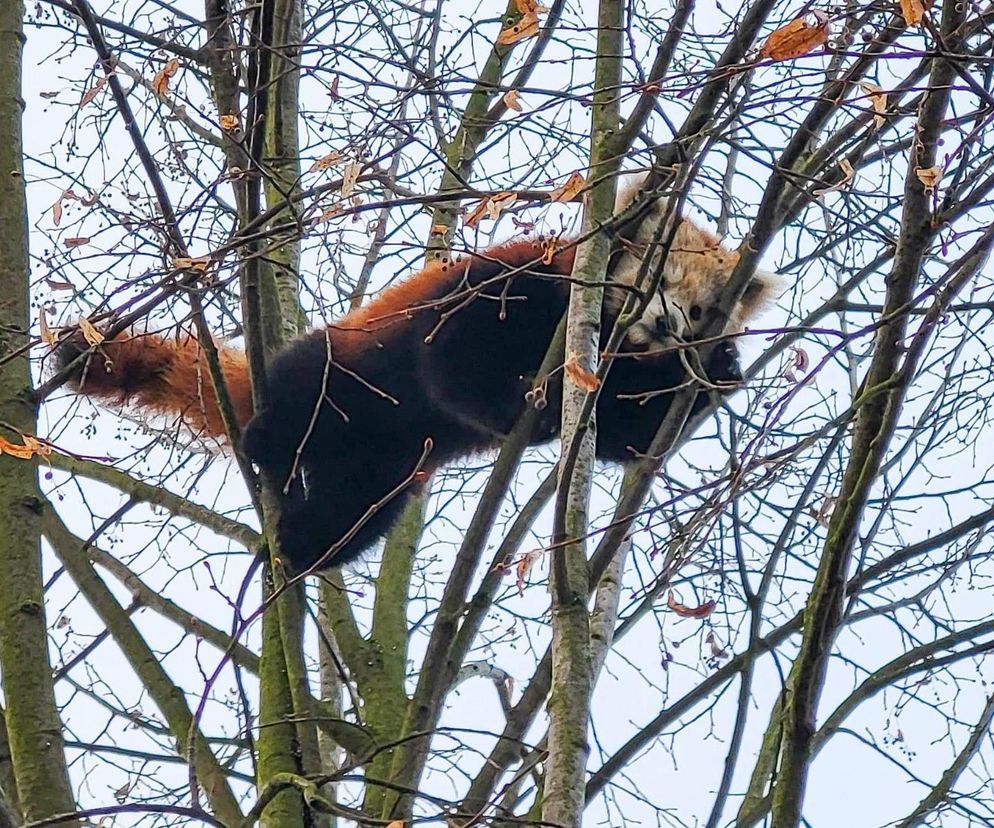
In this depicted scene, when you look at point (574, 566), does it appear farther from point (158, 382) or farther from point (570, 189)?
point (158, 382)

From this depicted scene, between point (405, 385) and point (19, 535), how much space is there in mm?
2275

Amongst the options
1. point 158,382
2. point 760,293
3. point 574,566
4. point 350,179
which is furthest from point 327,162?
point 760,293

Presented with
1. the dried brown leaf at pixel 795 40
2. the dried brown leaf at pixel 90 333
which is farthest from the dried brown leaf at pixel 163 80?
the dried brown leaf at pixel 795 40

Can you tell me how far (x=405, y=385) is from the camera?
5.32 meters

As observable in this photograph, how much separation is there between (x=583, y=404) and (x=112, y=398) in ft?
10.1

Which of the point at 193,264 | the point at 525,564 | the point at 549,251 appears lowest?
the point at 525,564

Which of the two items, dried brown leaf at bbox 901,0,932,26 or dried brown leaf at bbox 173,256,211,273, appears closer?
dried brown leaf at bbox 901,0,932,26

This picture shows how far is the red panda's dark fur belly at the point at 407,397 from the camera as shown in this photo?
4.96 metres

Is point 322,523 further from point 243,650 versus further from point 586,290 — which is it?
point 586,290

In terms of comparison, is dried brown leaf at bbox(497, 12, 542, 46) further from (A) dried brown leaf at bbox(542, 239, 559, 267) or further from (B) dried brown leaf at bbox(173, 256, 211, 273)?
(B) dried brown leaf at bbox(173, 256, 211, 273)

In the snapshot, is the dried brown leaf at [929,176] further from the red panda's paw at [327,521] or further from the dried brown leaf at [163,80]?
the red panda's paw at [327,521]

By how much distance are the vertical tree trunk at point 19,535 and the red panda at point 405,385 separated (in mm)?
1045

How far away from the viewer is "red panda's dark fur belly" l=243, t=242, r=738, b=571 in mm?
4957

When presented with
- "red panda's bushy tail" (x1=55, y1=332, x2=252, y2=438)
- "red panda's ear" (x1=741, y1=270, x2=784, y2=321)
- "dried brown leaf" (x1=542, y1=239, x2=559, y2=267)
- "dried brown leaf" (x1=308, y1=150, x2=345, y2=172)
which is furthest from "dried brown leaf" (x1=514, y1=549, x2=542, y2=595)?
"red panda's ear" (x1=741, y1=270, x2=784, y2=321)
